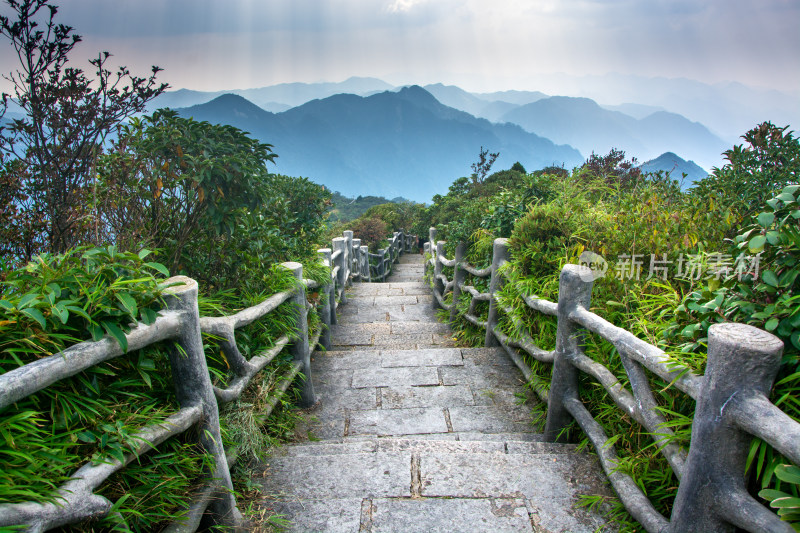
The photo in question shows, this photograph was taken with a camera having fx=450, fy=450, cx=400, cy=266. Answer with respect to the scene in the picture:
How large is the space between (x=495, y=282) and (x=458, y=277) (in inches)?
54.2

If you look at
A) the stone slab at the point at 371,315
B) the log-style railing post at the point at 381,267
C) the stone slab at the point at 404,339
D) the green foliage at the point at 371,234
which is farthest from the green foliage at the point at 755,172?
the green foliage at the point at 371,234

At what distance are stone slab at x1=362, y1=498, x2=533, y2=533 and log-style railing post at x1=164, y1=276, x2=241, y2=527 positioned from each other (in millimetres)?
582

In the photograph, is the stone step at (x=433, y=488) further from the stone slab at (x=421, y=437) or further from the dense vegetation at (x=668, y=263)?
the stone slab at (x=421, y=437)

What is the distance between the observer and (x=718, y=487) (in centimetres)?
138

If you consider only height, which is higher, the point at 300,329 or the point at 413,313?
the point at 300,329

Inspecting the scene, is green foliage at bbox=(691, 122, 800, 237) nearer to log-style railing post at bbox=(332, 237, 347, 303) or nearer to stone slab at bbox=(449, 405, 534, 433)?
stone slab at bbox=(449, 405, 534, 433)

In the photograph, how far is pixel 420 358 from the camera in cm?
414

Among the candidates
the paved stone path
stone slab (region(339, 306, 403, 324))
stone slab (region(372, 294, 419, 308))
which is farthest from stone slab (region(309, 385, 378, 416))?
stone slab (region(372, 294, 419, 308))

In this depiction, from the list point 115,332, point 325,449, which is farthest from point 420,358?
point 115,332

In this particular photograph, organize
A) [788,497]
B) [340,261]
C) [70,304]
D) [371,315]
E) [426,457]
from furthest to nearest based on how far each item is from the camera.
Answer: [340,261]
[371,315]
[426,457]
[70,304]
[788,497]

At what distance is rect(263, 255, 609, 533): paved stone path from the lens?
1.91m

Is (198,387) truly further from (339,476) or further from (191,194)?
(191,194)

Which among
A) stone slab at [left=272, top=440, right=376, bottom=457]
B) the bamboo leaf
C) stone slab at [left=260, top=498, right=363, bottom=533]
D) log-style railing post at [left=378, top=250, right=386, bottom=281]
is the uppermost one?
the bamboo leaf

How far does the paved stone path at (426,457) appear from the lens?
6.26 feet
